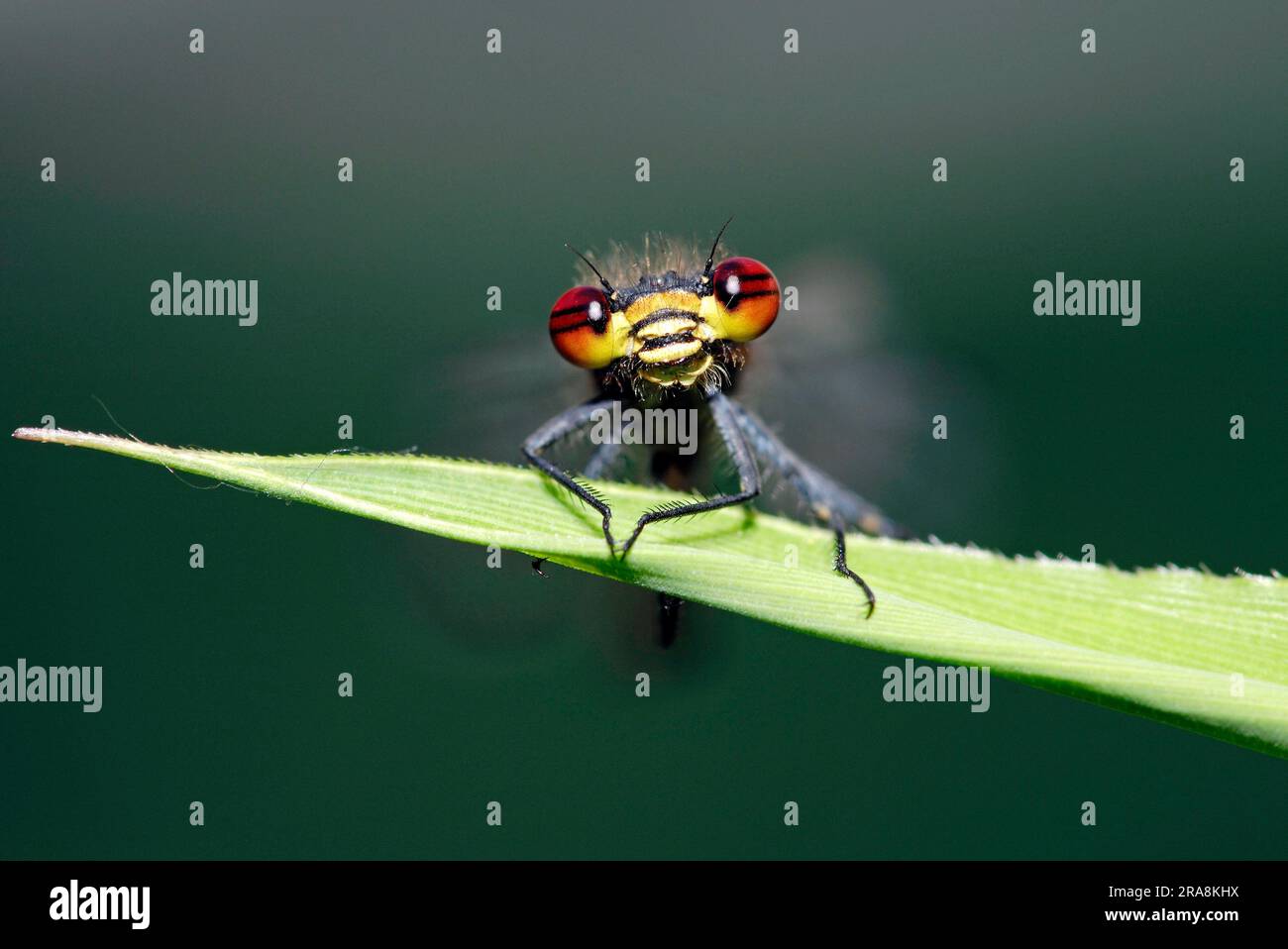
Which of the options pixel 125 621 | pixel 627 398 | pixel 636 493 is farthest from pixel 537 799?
pixel 636 493

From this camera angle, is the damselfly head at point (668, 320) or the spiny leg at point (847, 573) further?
the damselfly head at point (668, 320)

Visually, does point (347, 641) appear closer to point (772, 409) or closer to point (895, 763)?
point (772, 409)

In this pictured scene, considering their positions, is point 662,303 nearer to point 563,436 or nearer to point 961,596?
point 563,436
